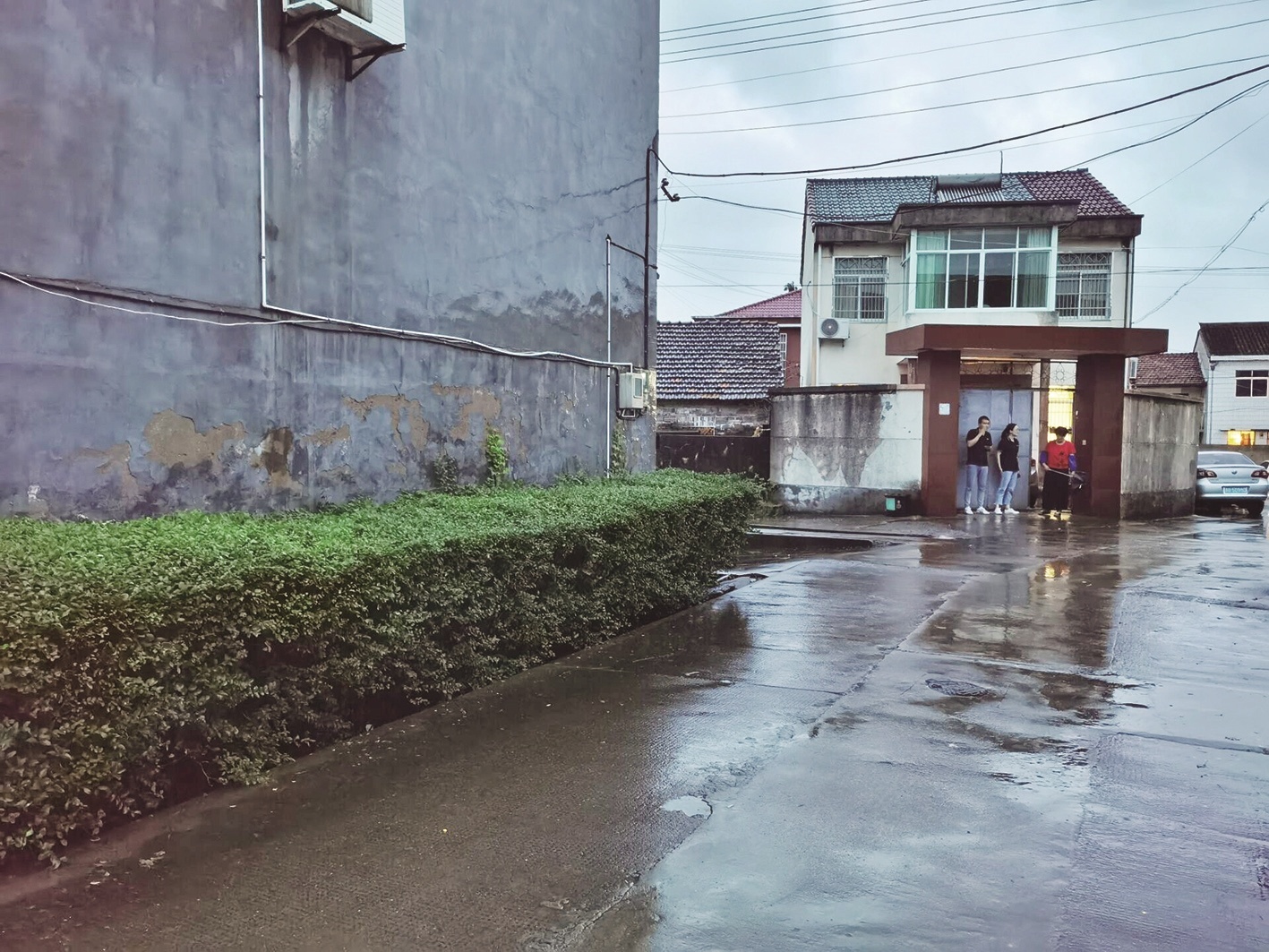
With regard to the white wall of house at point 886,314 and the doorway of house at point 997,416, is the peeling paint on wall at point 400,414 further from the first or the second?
the white wall of house at point 886,314

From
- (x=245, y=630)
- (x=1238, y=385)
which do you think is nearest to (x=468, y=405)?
(x=245, y=630)

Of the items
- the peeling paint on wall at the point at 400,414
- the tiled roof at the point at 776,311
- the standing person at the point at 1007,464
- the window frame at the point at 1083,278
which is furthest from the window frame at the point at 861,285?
the peeling paint on wall at the point at 400,414

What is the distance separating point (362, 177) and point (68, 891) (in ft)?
17.8

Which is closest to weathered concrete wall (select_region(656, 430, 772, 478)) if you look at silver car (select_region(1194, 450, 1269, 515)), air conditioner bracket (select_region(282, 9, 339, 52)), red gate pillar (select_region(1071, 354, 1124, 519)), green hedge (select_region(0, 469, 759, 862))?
red gate pillar (select_region(1071, 354, 1124, 519))

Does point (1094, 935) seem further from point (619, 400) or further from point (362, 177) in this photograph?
point (619, 400)

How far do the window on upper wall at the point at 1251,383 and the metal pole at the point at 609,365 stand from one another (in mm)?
45149

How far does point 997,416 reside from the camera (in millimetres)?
19141

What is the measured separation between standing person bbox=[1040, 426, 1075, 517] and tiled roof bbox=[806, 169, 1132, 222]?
8649 mm

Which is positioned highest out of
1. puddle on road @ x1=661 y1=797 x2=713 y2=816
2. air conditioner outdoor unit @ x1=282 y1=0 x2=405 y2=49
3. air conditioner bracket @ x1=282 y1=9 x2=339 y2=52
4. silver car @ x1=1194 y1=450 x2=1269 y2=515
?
air conditioner outdoor unit @ x1=282 y1=0 x2=405 y2=49

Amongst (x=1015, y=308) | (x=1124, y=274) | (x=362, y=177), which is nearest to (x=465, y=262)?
(x=362, y=177)

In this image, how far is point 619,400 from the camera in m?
11.7

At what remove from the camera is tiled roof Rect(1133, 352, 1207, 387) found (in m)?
48.9

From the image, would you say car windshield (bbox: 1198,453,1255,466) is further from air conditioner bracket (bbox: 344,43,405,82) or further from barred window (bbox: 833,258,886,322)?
air conditioner bracket (bbox: 344,43,405,82)

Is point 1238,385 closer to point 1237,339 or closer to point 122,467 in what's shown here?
point 1237,339
